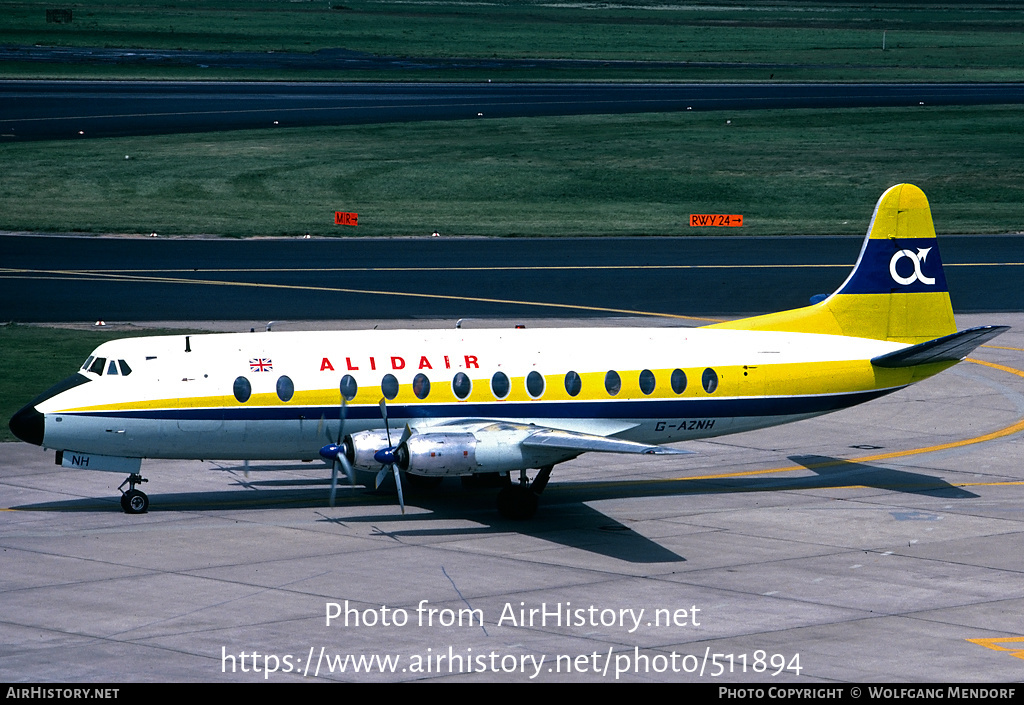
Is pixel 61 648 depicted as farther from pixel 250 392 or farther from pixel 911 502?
pixel 911 502

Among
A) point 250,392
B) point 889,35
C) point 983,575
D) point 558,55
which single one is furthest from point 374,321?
point 889,35

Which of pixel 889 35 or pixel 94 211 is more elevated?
pixel 889 35

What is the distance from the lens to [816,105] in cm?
10338

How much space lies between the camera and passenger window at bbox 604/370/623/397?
30875mm

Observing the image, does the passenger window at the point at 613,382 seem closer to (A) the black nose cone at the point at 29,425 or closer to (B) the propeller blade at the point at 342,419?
(B) the propeller blade at the point at 342,419

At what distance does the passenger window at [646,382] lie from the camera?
31.1 metres

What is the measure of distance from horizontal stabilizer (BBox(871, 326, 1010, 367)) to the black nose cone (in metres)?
19.0

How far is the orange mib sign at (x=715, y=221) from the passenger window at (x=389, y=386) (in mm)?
45429

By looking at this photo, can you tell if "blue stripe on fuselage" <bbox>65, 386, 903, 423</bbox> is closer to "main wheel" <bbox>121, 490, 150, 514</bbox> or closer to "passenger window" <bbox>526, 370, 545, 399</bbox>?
"passenger window" <bbox>526, 370, 545, 399</bbox>

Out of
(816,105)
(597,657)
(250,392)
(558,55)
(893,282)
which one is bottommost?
(597,657)

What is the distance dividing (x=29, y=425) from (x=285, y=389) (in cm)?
534

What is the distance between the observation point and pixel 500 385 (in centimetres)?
3025
